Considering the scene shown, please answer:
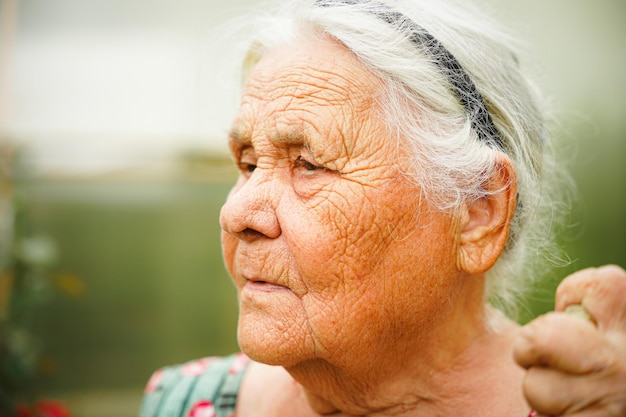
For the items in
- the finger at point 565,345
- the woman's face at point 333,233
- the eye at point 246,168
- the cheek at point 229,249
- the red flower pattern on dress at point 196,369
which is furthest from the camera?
the red flower pattern on dress at point 196,369

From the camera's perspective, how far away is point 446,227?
1.59m

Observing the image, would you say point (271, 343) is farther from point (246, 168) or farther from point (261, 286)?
point (246, 168)

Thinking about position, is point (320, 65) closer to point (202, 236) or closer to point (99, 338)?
point (202, 236)

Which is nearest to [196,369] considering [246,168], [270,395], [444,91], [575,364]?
[270,395]

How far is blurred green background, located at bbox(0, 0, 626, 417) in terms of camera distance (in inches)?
178

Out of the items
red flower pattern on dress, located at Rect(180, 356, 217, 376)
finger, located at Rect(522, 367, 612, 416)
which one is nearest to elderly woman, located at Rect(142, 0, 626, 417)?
finger, located at Rect(522, 367, 612, 416)

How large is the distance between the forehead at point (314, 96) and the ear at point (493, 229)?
1.32 feet

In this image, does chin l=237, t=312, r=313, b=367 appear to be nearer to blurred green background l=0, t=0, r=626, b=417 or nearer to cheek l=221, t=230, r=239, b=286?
cheek l=221, t=230, r=239, b=286

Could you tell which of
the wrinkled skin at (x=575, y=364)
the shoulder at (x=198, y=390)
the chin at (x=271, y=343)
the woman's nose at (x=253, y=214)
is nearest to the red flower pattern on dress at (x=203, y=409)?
the shoulder at (x=198, y=390)

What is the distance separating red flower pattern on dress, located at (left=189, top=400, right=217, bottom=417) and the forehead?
999 mm

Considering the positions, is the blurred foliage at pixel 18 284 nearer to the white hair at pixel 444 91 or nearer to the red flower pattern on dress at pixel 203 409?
the red flower pattern on dress at pixel 203 409

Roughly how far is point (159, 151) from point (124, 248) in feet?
2.81

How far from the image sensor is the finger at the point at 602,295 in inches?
46.0

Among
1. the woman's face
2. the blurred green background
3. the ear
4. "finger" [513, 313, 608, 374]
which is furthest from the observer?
the blurred green background
